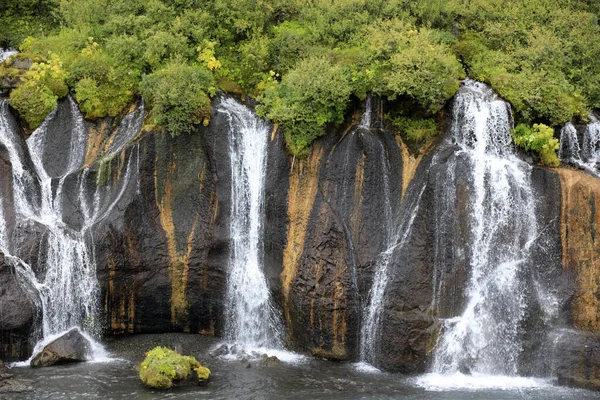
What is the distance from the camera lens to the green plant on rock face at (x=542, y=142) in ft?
57.4

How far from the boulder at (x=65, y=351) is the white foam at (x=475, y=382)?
7.97 m

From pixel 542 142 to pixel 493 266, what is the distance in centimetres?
334

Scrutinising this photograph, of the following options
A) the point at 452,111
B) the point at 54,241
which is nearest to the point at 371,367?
the point at 452,111

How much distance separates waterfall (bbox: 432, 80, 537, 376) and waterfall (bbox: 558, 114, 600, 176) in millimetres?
1598

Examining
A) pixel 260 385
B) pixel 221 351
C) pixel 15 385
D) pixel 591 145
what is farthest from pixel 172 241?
pixel 591 145

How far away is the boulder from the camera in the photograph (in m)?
16.8

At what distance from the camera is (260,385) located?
15852 millimetres

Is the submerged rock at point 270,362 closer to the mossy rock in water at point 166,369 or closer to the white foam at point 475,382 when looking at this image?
the mossy rock in water at point 166,369

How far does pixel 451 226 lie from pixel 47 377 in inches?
390

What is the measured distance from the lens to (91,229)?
18156 millimetres

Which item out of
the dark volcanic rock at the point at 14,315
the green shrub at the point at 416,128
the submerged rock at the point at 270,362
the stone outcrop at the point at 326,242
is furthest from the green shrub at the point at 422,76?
the dark volcanic rock at the point at 14,315

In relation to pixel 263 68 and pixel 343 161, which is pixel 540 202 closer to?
pixel 343 161

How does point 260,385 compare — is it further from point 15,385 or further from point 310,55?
point 310,55

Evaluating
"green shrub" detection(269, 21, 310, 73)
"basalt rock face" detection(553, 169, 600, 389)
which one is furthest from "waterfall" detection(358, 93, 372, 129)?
"basalt rock face" detection(553, 169, 600, 389)
